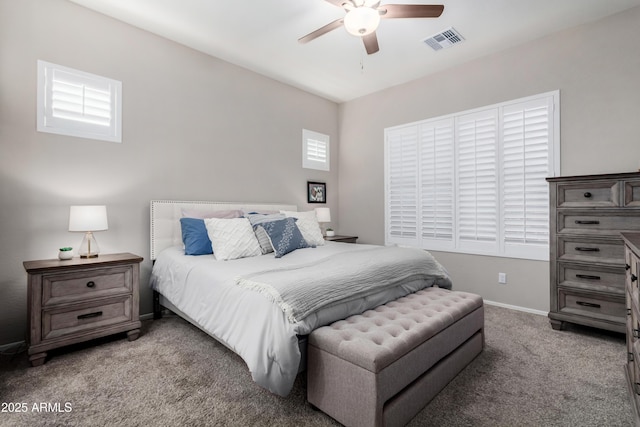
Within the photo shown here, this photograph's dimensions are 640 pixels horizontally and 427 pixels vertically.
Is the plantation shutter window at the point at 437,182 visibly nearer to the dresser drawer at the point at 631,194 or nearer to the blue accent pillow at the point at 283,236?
the dresser drawer at the point at 631,194

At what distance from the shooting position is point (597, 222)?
104 inches

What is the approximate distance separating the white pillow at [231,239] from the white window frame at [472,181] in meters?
2.38

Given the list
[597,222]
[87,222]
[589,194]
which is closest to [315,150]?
[87,222]

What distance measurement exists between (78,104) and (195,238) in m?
1.59

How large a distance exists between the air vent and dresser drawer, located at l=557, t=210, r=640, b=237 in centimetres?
206

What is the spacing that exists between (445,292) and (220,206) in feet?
8.43

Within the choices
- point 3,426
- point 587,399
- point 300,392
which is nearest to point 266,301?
point 300,392

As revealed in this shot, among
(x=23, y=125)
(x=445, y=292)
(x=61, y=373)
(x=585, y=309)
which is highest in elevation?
(x=23, y=125)

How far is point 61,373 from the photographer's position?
212 centimetres

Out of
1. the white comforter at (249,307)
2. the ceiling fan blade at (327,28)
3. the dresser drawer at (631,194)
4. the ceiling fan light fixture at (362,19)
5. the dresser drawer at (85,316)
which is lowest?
the dresser drawer at (85,316)

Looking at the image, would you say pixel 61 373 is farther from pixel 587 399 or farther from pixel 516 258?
pixel 516 258

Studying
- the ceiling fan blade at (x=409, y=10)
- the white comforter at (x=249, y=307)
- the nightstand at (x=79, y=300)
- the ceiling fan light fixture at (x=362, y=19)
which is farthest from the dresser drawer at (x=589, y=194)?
the nightstand at (x=79, y=300)

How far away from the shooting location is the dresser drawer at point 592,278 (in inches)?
101

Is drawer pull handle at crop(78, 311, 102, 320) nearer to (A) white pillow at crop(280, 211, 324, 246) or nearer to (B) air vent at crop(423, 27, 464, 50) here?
(A) white pillow at crop(280, 211, 324, 246)
